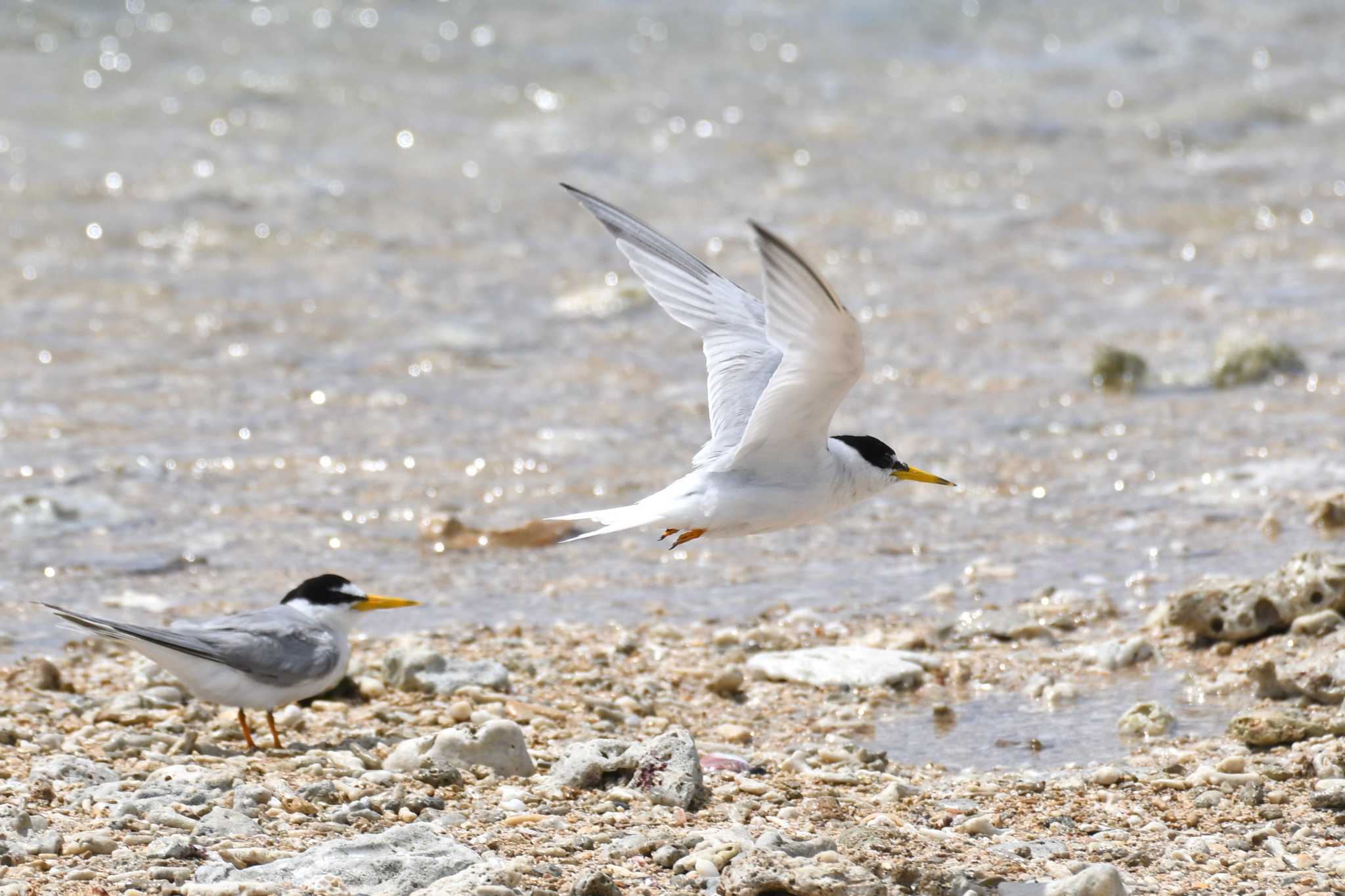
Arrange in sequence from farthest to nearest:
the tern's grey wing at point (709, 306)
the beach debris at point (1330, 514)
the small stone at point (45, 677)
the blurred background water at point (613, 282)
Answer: the blurred background water at point (613, 282) < the beach debris at point (1330, 514) < the tern's grey wing at point (709, 306) < the small stone at point (45, 677)

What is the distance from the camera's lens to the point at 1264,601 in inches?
198

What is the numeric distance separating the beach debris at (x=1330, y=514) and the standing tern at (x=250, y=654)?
356 cm

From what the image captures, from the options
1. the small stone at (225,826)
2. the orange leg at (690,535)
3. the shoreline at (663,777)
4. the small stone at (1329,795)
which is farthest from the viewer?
the orange leg at (690,535)

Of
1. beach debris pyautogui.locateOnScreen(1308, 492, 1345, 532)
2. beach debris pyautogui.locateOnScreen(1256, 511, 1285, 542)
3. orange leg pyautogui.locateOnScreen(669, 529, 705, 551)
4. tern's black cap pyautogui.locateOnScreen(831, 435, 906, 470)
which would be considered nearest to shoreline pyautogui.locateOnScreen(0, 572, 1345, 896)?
orange leg pyautogui.locateOnScreen(669, 529, 705, 551)

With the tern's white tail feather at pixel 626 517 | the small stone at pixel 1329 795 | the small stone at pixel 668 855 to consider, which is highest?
the tern's white tail feather at pixel 626 517

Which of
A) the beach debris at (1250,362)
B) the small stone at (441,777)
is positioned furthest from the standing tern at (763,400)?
the beach debris at (1250,362)

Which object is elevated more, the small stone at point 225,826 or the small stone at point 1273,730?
the small stone at point 1273,730

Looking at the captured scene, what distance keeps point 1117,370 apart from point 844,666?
3.73 metres

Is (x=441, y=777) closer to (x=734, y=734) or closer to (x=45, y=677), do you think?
(x=734, y=734)

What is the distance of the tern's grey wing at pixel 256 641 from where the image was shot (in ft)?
14.8

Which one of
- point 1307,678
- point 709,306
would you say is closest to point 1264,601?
point 1307,678

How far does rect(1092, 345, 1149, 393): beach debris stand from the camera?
27.3 feet

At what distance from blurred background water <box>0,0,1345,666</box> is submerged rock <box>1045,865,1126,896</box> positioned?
2.49 metres

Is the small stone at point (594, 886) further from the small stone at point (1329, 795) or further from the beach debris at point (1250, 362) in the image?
the beach debris at point (1250, 362)
